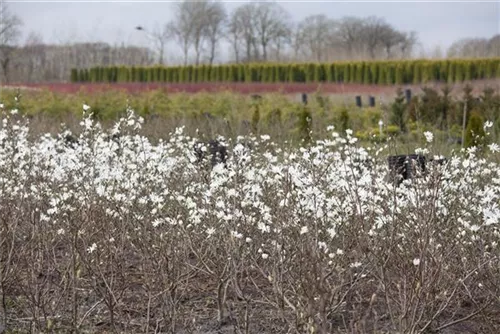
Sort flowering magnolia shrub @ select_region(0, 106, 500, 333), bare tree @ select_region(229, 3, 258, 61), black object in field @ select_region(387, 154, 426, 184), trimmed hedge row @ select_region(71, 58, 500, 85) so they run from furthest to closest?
bare tree @ select_region(229, 3, 258, 61) < trimmed hedge row @ select_region(71, 58, 500, 85) < black object in field @ select_region(387, 154, 426, 184) < flowering magnolia shrub @ select_region(0, 106, 500, 333)

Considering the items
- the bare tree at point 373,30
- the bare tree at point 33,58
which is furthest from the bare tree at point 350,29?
the bare tree at point 33,58

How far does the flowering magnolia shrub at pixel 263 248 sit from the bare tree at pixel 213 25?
49.0 m

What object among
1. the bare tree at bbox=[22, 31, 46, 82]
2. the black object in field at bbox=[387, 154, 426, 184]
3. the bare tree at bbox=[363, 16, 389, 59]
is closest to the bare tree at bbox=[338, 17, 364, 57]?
the bare tree at bbox=[363, 16, 389, 59]

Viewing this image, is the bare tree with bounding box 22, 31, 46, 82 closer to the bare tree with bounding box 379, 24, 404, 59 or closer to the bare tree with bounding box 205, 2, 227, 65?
the bare tree with bounding box 205, 2, 227, 65

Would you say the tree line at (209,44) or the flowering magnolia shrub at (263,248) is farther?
the tree line at (209,44)

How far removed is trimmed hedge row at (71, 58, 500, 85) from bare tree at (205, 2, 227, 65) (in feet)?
48.7

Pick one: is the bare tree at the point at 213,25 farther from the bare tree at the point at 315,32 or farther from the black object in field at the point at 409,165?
the black object in field at the point at 409,165

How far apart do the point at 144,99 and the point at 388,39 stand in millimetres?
44678

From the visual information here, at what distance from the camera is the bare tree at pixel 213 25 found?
54.8 meters

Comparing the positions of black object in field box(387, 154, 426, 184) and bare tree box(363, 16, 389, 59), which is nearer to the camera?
black object in field box(387, 154, 426, 184)

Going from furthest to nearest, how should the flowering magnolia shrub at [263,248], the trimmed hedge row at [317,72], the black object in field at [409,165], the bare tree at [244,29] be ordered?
the bare tree at [244,29] < the trimmed hedge row at [317,72] < the black object in field at [409,165] < the flowering magnolia shrub at [263,248]

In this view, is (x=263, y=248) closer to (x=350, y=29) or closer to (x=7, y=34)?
(x=7, y=34)

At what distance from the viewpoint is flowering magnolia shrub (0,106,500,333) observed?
4.23 meters

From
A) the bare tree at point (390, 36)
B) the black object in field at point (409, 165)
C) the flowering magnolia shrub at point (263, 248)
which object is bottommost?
the flowering magnolia shrub at point (263, 248)
